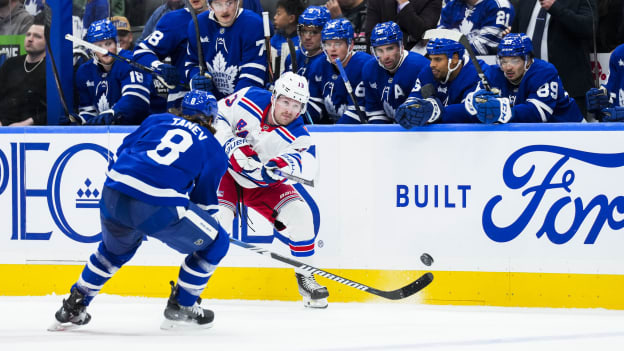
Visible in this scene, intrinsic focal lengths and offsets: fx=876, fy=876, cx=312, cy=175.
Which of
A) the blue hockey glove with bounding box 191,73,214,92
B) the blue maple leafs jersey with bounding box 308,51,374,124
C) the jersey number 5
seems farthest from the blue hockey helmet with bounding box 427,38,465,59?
the jersey number 5

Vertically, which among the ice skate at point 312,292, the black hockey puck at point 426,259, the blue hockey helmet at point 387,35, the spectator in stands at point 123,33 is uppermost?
the blue hockey helmet at point 387,35

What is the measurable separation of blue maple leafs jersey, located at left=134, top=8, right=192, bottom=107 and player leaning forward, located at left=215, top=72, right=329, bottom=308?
84 centimetres

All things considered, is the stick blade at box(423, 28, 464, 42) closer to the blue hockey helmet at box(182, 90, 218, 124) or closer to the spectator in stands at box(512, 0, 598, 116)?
the spectator in stands at box(512, 0, 598, 116)

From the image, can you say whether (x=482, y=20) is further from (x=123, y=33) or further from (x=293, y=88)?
(x=123, y=33)

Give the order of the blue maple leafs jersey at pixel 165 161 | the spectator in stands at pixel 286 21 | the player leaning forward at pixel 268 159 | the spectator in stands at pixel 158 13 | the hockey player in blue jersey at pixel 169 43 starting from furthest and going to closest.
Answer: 1. the spectator in stands at pixel 158 13
2. the spectator in stands at pixel 286 21
3. the hockey player in blue jersey at pixel 169 43
4. the player leaning forward at pixel 268 159
5. the blue maple leafs jersey at pixel 165 161

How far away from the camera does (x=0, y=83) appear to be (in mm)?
5105

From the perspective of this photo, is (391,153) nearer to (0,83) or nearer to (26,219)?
(26,219)

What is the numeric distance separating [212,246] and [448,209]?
1.31 metres

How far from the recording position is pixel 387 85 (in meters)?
4.73

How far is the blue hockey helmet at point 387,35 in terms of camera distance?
466 centimetres

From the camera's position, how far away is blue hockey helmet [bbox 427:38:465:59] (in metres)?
4.49

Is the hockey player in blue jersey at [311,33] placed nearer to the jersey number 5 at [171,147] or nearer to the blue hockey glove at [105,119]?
the blue hockey glove at [105,119]

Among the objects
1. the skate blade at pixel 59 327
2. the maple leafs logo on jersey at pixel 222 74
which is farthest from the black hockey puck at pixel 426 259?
the skate blade at pixel 59 327

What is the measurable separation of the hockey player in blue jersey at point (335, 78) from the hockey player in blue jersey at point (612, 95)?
1215mm
